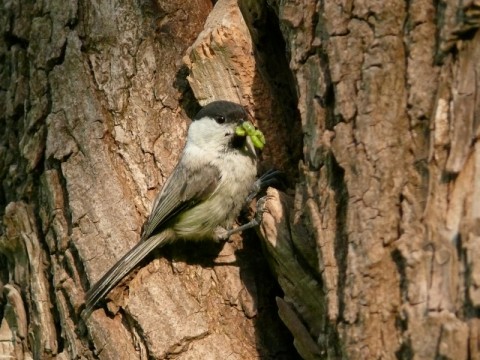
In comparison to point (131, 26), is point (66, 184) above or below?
below

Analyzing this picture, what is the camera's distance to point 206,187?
4.05 metres

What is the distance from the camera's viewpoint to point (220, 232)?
390 cm

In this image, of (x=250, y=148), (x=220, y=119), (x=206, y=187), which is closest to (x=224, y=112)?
(x=220, y=119)

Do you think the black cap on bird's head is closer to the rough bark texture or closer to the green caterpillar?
the green caterpillar

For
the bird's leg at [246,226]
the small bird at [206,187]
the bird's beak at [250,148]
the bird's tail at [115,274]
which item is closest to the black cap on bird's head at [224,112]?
the small bird at [206,187]

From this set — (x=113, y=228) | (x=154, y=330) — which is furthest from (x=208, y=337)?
(x=113, y=228)

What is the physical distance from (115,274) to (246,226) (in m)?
0.70

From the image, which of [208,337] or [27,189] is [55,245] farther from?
[208,337]

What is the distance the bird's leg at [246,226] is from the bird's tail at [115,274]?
431 mm

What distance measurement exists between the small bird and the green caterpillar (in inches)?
1.2

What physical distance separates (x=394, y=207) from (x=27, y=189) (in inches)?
84.3

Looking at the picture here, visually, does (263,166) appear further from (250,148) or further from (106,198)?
(106,198)

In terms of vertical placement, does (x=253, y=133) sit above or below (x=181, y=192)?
above

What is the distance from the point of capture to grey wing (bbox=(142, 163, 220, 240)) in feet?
12.0
